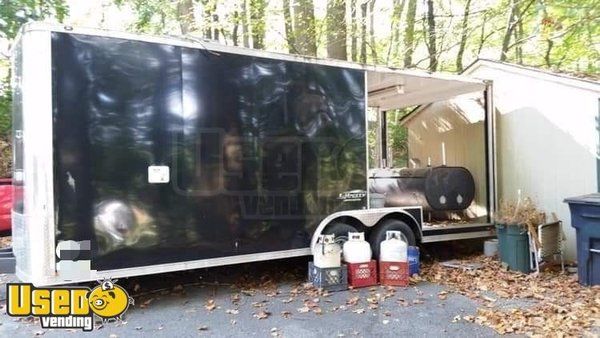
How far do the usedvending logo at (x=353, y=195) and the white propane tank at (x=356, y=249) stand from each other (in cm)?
45

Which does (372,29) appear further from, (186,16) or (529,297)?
(529,297)

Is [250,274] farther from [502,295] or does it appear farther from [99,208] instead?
[502,295]

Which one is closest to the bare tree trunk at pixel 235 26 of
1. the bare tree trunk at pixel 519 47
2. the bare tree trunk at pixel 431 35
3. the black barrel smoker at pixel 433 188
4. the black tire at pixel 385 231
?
the bare tree trunk at pixel 431 35

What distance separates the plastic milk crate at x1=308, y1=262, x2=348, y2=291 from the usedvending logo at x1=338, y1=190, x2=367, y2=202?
0.80 metres

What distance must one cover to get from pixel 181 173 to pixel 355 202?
7.01ft

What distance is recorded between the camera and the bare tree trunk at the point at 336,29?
10.6m

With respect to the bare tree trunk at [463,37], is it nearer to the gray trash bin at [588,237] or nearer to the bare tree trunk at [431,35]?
the bare tree trunk at [431,35]

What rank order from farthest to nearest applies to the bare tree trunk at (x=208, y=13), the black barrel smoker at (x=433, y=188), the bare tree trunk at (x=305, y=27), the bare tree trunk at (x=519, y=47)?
1. the bare tree trunk at (x=519, y=47)
2. the bare tree trunk at (x=208, y=13)
3. the bare tree trunk at (x=305, y=27)
4. the black barrel smoker at (x=433, y=188)

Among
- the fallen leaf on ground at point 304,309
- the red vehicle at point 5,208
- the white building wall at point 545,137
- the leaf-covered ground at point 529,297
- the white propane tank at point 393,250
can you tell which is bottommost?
the leaf-covered ground at point 529,297

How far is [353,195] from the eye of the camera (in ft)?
18.5

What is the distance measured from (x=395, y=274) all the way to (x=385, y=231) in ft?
2.01

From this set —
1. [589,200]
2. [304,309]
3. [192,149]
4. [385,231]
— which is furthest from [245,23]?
[304,309]

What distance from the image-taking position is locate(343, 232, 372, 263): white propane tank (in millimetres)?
5250

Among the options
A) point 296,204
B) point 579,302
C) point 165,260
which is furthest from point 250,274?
point 579,302
